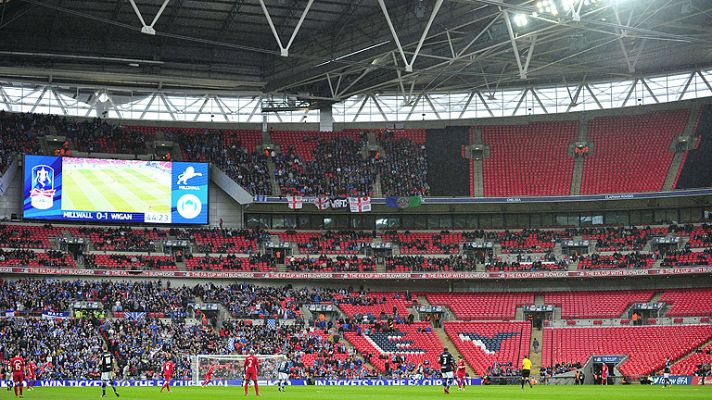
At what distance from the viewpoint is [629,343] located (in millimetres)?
59594

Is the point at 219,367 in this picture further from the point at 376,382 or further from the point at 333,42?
the point at 333,42

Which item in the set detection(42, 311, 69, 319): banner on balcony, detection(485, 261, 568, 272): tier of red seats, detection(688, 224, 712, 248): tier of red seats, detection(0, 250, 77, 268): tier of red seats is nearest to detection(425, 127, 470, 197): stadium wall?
detection(485, 261, 568, 272): tier of red seats

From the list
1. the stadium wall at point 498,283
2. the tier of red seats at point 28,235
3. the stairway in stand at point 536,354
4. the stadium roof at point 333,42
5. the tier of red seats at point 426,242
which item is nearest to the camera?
the stadium roof at point 333,42

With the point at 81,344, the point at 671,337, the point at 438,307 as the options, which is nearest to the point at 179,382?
the point at 81,344

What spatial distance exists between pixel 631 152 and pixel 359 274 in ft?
78.5

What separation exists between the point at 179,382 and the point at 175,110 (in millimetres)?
31555

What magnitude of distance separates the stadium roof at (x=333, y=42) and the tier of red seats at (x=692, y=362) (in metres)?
18.7

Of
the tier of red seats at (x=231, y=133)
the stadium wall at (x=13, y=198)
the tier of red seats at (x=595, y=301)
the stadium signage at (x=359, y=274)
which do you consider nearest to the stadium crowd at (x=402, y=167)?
the stadium signage at (x=359, y=274)

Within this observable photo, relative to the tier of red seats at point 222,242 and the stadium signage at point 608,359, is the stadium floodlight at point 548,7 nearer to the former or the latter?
the stadium signage at point 608,359

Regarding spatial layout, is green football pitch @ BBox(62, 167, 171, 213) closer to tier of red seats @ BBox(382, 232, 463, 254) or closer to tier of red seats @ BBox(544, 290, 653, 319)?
tier of red seats @ BBox(382, 232, 463, 254)

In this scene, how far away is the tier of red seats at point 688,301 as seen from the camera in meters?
62.8

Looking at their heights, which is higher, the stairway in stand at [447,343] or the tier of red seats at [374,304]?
the tier of red seats at [374,304]

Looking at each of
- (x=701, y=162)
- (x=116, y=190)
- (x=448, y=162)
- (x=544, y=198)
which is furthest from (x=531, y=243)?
(x=116, y=190)

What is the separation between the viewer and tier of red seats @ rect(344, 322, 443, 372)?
59.3m
